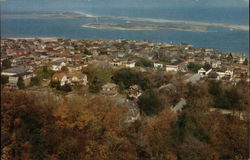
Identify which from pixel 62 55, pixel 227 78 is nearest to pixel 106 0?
pixel 62 55

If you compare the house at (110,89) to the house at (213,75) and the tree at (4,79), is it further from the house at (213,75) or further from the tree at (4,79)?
the house at (213,75)

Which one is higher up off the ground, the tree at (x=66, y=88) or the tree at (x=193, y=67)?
the tree at (x=66, y=88)

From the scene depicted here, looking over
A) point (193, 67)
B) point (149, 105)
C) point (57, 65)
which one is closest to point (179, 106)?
point (149, 105)

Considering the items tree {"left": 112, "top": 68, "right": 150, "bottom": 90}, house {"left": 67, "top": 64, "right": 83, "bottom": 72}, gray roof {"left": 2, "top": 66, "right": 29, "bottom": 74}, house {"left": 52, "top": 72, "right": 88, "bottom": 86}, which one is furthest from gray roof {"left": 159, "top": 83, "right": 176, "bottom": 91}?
gray roof {"left": 2, "top": 66, "right": 29, "bottom": 74}

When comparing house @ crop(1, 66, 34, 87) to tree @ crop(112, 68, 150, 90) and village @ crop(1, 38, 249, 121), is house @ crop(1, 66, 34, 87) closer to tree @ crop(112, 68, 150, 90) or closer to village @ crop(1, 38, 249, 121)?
village @ crop(1, 38, 249, 121)

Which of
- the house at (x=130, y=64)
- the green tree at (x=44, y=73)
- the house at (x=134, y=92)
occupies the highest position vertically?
the green tree at (x=44, y=73)

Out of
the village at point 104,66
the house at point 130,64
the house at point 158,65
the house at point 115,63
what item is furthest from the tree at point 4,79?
the house at point 158,65
